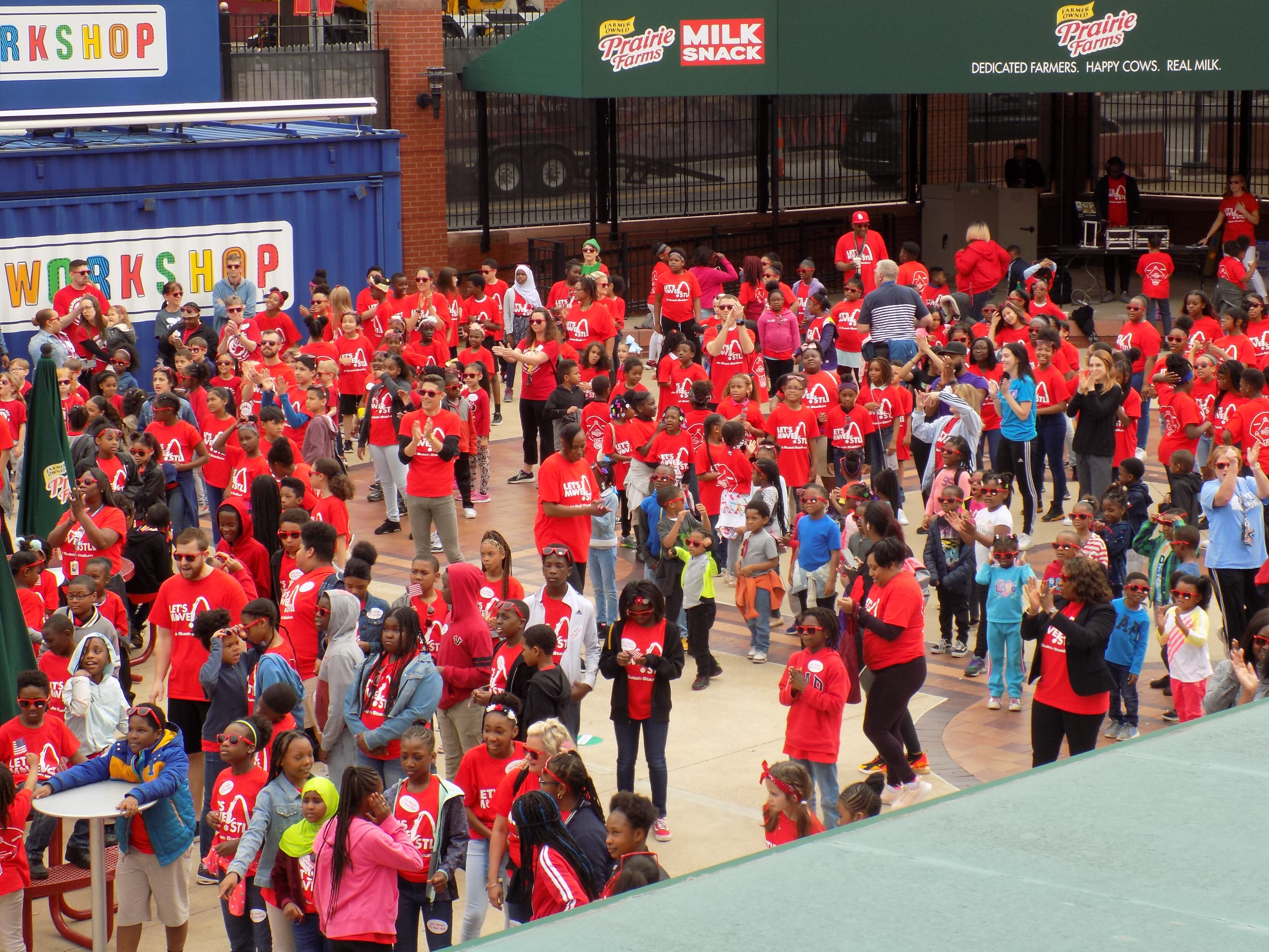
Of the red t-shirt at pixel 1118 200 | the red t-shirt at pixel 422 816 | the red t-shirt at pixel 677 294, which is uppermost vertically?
the red t-shirt at pixel 1118 200

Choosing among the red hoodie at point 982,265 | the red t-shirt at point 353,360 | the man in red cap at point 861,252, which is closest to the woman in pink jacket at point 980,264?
the red hoodie at point 982,265

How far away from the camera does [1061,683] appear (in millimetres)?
8297

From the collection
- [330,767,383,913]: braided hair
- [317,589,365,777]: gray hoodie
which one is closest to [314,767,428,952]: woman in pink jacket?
[330,767,383,913]: braided hair

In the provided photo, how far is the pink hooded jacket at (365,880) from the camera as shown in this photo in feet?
20.4

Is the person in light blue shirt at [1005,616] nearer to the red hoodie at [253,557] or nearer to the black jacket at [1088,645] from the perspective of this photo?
the black jacket at [1088,645]

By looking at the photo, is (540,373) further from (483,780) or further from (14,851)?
(14,851)

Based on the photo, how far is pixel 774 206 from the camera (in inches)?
1016

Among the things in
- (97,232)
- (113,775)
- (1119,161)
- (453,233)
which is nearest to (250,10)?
(453,233)

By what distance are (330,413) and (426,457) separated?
1.65m

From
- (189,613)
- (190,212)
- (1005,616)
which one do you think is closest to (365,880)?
(189,613)

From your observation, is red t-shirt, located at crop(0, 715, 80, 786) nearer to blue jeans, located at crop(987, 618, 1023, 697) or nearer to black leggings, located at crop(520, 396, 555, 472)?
blue jeans, located at crop(987, 618, 1023, 697)

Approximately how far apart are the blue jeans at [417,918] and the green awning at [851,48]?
1763 centimetres

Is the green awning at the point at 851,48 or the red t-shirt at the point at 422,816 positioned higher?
the green awning at the point at 851,48

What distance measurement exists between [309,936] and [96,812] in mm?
1171
